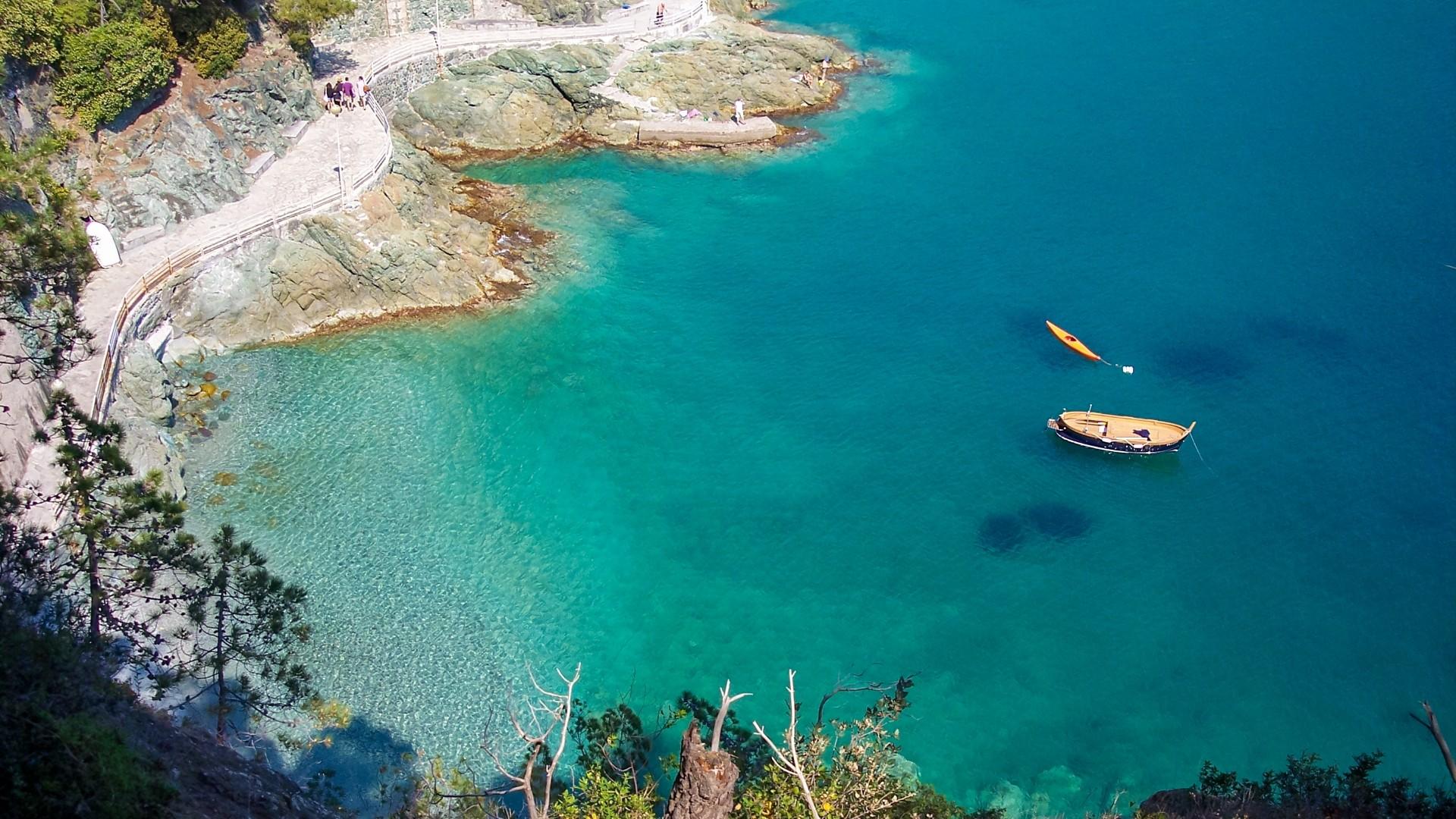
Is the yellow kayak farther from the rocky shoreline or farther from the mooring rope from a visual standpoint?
the rocky shoreline

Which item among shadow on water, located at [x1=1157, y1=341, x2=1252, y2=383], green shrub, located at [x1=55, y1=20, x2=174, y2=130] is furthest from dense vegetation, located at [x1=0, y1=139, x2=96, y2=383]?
shadow on water, located at [x1=1157, y1=341, x2=1252, y2=383]

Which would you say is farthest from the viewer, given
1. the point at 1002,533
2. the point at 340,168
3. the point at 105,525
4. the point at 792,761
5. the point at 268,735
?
the point at 340,168

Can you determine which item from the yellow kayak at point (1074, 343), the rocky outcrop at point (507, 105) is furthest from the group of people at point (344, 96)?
the yellow kayak at point (1074, 343)

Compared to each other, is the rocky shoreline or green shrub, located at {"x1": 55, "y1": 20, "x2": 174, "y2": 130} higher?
green shrub, located at {"x1": 55, "y1": 20, "x2": 174, "y2": 130}

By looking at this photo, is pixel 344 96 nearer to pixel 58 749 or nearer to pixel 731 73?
pixel 731 73

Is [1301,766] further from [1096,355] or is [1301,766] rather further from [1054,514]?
[1096,355]

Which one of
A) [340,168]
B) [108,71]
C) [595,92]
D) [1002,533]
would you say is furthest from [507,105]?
[1002,533]
